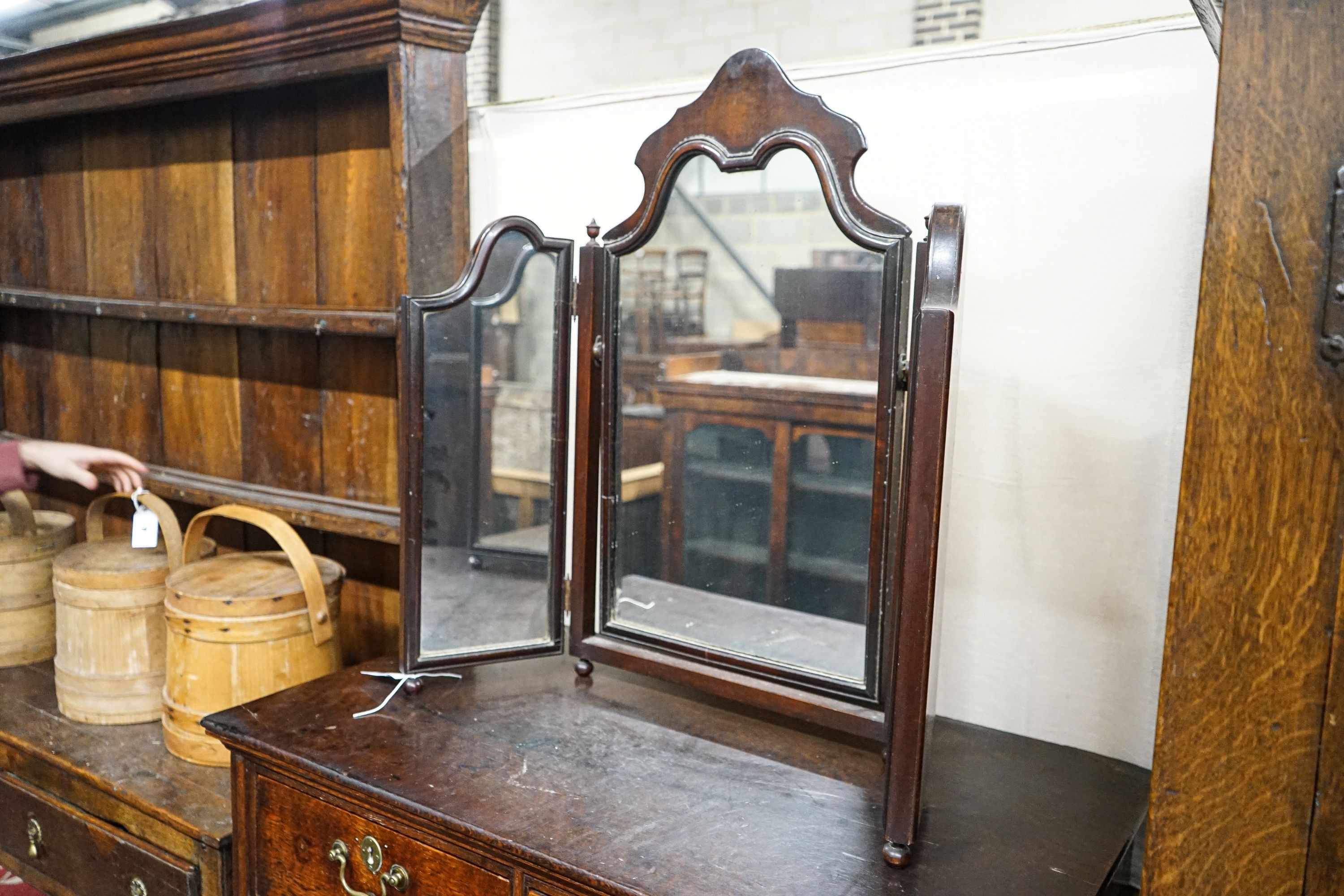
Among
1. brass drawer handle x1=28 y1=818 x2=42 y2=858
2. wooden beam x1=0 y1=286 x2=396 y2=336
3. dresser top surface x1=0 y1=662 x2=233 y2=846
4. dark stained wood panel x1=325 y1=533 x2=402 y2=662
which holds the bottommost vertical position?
brass drawer handle x1=28 y1=818 x2=42 y2=858

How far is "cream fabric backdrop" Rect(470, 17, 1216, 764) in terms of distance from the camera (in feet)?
4.31

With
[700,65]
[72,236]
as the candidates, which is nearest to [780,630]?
[72,236]

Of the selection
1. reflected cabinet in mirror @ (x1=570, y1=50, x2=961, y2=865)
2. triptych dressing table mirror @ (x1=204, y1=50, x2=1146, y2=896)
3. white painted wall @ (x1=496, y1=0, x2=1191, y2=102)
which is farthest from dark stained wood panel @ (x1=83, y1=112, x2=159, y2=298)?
white painted wall @ (x1=496, y1=0, x2=1191, y2=102)

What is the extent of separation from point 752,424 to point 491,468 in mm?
441

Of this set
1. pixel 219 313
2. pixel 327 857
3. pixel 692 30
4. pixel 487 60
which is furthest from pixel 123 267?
pixel 487 60

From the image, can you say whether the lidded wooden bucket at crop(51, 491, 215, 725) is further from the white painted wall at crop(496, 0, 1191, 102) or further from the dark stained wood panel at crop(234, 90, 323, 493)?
the white painted wall at crop(496, 0, 1191, 102)

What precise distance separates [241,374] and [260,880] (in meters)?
1.16

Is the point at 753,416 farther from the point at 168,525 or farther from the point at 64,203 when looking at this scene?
the point at 64,203

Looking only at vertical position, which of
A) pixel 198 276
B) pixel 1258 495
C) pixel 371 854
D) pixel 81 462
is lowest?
pixel 371 854

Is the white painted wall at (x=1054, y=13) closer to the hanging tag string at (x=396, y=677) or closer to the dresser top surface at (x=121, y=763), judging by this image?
the hanging tag string at (x=396, y=677)

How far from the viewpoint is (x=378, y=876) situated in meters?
1.32

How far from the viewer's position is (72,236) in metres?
2.52

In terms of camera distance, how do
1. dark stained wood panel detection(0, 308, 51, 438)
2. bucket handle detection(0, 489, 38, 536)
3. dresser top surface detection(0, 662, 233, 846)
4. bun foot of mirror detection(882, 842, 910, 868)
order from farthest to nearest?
dark stained wood panel detection(0, 308, 51, 438)
bucket handle detection(0, 489, 38, 536)
dresser top surface detection(0, 662, 233, 846)
bun foot of mirror detection(882, 842, 910, 868)

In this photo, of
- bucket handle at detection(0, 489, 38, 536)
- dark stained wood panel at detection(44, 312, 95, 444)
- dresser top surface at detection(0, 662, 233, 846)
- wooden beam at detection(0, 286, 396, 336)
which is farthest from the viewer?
dark stained wood panel at detection(44, 312, 95, 444)
